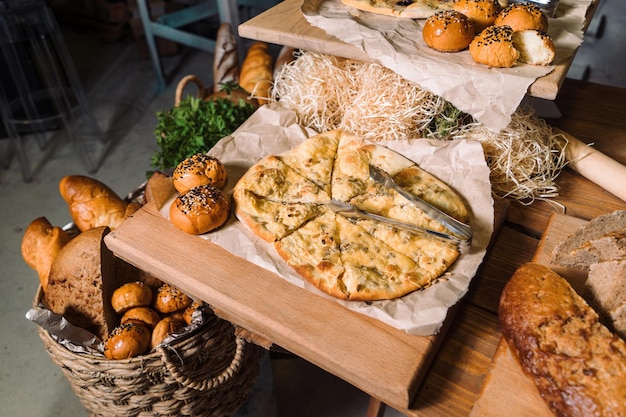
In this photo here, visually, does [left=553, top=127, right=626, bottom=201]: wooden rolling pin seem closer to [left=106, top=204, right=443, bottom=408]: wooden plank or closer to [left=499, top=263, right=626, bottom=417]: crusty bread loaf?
[left=499, top=263, right=626, bottom=417]: crusty bread loaf

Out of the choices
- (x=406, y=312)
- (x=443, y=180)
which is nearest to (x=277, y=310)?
(x=406, y=312)

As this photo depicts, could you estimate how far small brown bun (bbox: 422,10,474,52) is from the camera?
1988 mm

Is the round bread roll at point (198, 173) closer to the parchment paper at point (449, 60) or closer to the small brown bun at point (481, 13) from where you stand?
the parchment paper at point (449, 60)

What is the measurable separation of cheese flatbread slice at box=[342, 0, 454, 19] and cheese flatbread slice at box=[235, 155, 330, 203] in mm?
956

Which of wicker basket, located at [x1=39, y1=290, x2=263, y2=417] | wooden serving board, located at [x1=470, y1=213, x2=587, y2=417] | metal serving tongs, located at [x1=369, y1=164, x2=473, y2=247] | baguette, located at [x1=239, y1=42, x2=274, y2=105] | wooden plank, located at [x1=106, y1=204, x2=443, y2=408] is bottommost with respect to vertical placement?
wicker basket, located at [x1=39, y1=290, x2=263, y2=417]

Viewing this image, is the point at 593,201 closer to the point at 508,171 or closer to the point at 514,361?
the point at 508,171

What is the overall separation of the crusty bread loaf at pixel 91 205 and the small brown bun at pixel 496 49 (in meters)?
1.84

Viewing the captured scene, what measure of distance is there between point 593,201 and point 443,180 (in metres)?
0.71

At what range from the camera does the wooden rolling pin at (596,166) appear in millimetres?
2135

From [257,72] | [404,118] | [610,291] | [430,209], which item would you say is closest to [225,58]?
[257,72]

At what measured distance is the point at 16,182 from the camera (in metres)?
4.71

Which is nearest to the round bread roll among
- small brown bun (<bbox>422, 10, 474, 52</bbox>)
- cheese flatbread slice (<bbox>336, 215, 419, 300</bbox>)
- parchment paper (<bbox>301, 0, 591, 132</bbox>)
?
cheese flatbread slice (<bbox>336, 215, 419, 300</bbox>)

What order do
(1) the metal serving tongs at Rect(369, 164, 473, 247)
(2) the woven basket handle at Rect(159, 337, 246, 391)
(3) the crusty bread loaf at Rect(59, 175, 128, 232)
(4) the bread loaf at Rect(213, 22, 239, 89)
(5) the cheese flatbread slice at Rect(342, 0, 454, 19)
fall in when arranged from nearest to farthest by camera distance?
(1) the metal serving tongs at Rect(369, 164, 473, 247) → (2) the woven basket handle at Rect(159, 337, 246, 391) → (5) the cheese flatbread slice at Rect(342, 0, 454, 19) → (3) the crusty bread loaf at Rect(59, 175, 128, 232) → (4) the bread loaf at Rect(213, 22, 239, 89)

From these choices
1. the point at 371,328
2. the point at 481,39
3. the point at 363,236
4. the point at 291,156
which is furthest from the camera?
the point at 291,156
